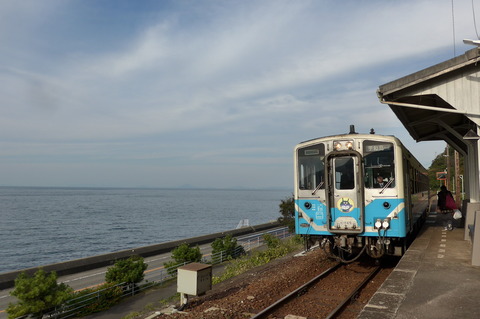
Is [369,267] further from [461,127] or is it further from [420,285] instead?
[461,127]

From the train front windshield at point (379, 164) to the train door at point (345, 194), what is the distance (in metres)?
0.22

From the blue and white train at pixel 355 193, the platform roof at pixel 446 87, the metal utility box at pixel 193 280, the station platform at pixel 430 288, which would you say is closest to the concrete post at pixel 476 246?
the station platform at pixel 430 288

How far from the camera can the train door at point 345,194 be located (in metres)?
9.20

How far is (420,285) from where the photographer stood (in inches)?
263

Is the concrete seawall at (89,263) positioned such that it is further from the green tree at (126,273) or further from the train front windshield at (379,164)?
the train front windshield at (379,164)

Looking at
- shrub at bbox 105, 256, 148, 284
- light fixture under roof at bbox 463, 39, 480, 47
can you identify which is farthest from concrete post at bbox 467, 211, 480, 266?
shrub at bbox 105, 256, 148, 284

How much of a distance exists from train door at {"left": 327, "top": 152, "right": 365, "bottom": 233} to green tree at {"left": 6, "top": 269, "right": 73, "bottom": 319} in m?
8.71

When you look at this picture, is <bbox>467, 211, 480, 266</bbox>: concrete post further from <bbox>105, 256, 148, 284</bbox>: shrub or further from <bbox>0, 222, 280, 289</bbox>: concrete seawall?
<bbox>0, 222, 280, 289</bbox>: concrete seawall

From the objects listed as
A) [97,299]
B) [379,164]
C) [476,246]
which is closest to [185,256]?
[97,299]

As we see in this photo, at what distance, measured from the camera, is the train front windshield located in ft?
29.9

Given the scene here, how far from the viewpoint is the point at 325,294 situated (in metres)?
8.36

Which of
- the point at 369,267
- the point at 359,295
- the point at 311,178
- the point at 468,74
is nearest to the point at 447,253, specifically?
the point at 369,267

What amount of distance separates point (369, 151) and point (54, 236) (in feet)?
158

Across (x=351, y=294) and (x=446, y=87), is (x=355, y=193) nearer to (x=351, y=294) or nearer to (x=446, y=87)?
(x=351, y=294)
